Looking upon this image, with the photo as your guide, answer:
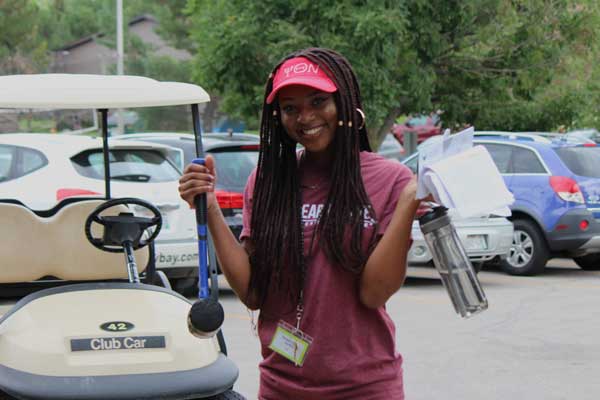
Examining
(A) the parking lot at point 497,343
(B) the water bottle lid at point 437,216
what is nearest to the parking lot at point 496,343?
(A) the parking lot at point 497,343

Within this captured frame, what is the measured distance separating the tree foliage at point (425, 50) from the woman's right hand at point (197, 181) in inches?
525

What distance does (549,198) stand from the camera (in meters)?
12.8

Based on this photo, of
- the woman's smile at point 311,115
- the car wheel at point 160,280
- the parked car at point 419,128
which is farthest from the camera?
the parked car at point 419,128

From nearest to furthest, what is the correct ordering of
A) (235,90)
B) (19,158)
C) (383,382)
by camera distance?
(383,382) < (19,158) < (235,90)

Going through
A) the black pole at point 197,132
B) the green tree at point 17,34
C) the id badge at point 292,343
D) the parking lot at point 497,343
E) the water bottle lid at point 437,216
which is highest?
the water bottle lid at point 437,216

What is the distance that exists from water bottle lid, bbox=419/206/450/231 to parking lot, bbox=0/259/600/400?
3148 millimetres

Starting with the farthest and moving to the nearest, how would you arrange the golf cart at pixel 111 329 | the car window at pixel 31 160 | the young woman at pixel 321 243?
1. the car window at pixel 31 160
2. the golf cart at pixel 111 329
3. the young woman at pixel 321 243

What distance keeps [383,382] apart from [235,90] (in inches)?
614

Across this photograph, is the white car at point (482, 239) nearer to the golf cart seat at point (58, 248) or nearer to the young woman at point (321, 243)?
the golf cart seat at point (58, 248)

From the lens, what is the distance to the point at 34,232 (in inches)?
216

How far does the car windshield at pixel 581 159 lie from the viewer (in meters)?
12.9

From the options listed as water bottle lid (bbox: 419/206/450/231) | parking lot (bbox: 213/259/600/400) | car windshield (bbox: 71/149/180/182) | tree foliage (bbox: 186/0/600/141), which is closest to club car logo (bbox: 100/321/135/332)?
water bottle lid (bbox: 419/206/450/231)

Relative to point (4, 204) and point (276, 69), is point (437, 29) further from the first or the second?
point (276, 69)

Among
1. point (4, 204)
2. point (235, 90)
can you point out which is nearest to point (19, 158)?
point (4, 204)
